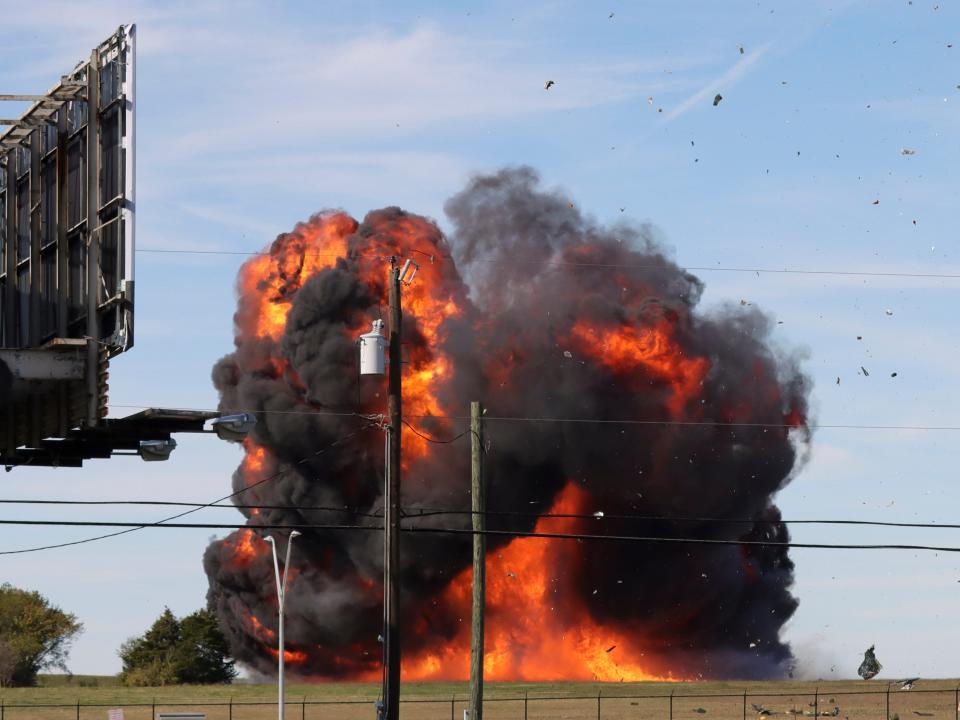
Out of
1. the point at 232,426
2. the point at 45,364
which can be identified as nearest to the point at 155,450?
the point at 232,426

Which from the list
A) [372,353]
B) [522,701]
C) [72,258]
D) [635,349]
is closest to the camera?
[72,258]

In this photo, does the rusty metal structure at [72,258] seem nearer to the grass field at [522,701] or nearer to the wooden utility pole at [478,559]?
the wooden utility pole at [478,559]

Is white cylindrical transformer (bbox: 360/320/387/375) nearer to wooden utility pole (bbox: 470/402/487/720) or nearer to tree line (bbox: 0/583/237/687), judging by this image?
wooden utility pole (bbox: 470/402/487/720)

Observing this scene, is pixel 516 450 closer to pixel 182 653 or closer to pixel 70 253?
pixel 182 653

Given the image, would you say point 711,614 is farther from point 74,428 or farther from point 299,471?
point 74,428

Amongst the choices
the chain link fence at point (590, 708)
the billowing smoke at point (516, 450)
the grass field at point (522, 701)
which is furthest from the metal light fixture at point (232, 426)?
the billowing smoke at point (516, 450)

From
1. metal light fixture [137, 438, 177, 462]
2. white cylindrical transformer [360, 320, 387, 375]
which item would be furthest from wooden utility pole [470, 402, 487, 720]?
metal light fixture [137, 438, 177, 462]

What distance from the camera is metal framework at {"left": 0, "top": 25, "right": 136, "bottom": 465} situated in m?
22.6

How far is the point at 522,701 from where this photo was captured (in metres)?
67.5

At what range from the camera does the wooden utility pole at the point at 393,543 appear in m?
28.5

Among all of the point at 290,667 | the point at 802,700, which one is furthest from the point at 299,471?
the point at 802,700

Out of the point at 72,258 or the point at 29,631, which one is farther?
the point at 29,631

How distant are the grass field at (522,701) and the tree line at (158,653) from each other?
575cm

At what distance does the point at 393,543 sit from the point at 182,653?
7020 centimetres
